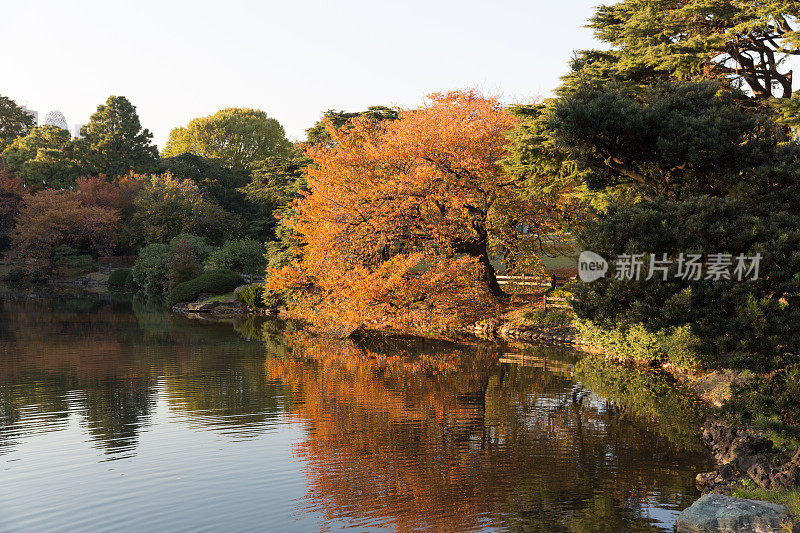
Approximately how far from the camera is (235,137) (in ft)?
261

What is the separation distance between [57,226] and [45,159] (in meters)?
11.1

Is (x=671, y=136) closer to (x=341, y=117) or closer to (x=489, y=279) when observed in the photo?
(x=489, y=279)

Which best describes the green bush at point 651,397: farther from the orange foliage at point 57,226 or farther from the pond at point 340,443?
the orange foliage at point 57,226

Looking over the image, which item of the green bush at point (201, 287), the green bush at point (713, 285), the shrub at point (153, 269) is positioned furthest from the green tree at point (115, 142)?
the green bush at point (713, 285)

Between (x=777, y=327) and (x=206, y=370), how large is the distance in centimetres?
1463

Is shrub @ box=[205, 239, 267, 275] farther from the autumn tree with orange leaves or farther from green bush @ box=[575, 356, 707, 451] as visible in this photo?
green bush @ box=[575, 356, 707, 451]

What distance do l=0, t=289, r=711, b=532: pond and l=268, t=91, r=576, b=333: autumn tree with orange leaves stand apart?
113 inches

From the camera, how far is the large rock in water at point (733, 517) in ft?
26.8

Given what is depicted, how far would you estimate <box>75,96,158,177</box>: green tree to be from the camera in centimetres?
6456

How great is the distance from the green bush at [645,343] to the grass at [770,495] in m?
6.68

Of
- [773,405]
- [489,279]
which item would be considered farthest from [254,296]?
[773,405]

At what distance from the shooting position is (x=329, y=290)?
26.7m

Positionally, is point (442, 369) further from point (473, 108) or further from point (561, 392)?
point (473, 108)

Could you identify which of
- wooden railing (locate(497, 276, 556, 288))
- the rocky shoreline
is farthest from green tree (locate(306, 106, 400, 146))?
the rocky shoreline
